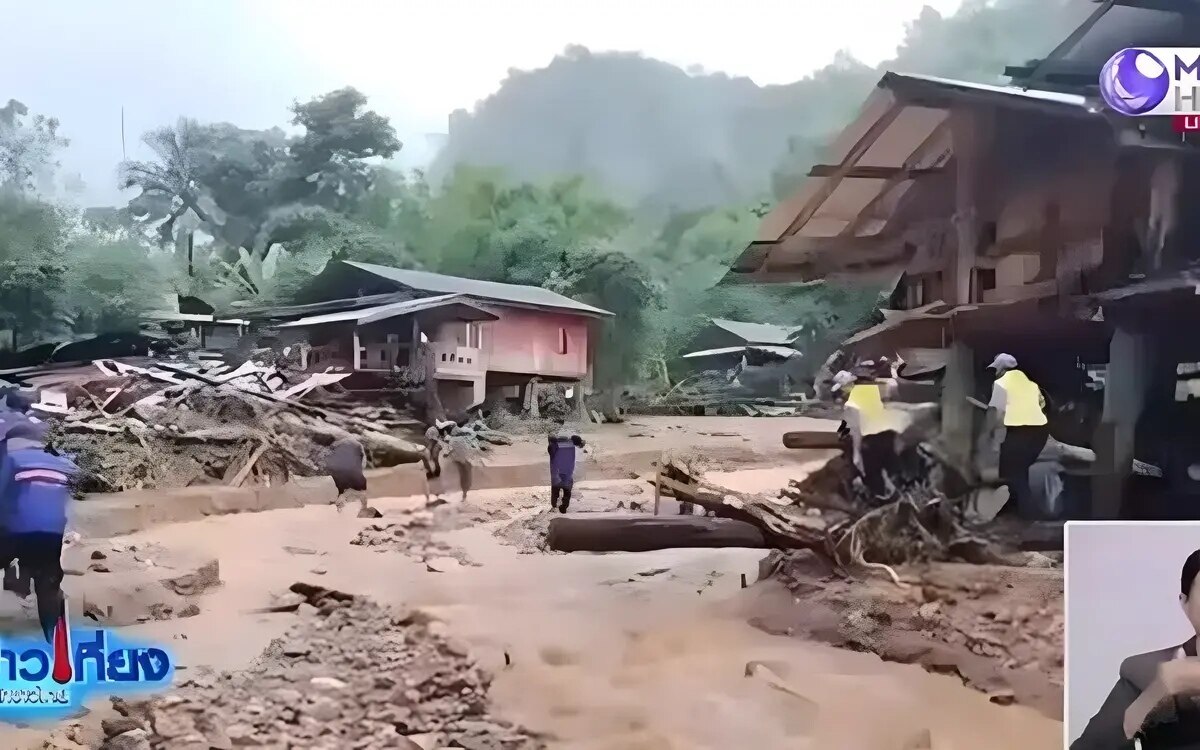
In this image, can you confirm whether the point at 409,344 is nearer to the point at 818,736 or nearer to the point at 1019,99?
the point at 818,736

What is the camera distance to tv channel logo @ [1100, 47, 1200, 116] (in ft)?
6.01

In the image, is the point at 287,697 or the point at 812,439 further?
the point at 812,439

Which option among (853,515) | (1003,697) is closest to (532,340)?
(853,515)

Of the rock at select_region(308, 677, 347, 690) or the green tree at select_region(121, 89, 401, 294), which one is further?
the green tree at select_region(121, 89, 401, 294)

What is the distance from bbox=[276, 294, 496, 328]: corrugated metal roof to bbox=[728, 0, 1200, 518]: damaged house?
62cm

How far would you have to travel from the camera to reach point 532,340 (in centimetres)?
181

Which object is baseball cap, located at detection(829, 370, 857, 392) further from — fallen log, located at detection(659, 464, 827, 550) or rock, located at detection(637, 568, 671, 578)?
rock, located at detection(637, 568, 671, 578)

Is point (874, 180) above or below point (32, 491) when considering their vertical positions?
above

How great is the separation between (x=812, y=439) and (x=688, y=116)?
76 centimetres

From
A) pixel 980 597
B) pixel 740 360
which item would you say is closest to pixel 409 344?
pixel 740 360

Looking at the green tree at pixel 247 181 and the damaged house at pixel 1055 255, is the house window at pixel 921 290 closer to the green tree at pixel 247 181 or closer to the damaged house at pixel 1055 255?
the damaged house at pixel 1055 255

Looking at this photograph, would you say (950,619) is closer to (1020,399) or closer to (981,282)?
(1020,399)

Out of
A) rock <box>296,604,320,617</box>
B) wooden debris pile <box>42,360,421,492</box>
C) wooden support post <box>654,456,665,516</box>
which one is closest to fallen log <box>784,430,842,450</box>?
wooden support post <box>654,456,665,516</box>

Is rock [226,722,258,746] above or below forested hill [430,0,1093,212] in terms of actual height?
below
